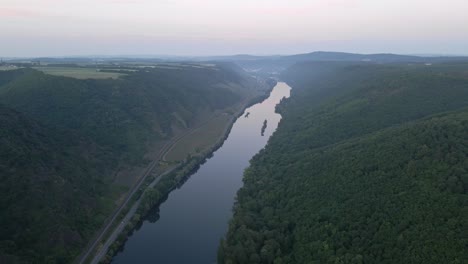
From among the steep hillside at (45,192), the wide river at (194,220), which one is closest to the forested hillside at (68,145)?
the steep hillside at (45,192)

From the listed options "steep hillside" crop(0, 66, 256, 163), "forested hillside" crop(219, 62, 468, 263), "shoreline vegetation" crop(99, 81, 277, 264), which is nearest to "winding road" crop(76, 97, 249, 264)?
"shoreline vegetation" crop(99, 81, 277, 264)

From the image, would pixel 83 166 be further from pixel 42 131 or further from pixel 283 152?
pixel 283 152

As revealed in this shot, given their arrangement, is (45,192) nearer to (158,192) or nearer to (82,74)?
(158,192)

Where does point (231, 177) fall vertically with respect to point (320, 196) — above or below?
below

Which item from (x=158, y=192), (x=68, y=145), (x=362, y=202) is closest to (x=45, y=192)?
(x=158, y=192)

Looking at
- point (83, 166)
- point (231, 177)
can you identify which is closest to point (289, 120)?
point (231, 177)

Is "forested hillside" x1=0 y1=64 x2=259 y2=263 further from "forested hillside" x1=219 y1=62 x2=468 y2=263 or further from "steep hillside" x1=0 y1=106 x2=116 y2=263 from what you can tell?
"forested hillside" x1=219 y1=62 x2=468 y2=263
